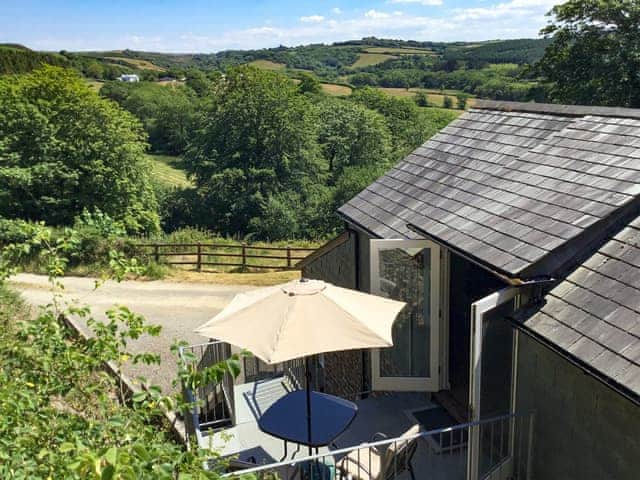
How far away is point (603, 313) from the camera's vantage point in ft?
16.2

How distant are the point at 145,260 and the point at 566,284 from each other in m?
19.1

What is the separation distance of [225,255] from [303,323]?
57.2 ft

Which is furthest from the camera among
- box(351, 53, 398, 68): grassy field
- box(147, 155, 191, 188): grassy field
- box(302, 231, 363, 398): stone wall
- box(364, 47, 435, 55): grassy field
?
box(364, 47, 435, 55): grassy field

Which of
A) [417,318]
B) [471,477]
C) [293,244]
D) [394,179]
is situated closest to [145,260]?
[293,244]

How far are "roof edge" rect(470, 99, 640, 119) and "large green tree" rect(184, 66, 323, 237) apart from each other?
2541 centimetres

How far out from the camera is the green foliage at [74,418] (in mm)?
2844

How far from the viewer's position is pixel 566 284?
5492 mm

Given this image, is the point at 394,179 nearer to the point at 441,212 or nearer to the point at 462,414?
the point at 441,212

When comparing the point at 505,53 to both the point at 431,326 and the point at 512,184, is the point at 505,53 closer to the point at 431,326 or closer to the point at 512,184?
the point at 512,184

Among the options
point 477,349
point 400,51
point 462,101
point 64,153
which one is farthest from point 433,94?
point 477,349

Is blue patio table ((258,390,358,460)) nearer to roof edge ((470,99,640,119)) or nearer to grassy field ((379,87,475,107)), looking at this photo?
roof edge ((470,99,640,119))

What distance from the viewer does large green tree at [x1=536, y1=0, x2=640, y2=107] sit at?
973 inches

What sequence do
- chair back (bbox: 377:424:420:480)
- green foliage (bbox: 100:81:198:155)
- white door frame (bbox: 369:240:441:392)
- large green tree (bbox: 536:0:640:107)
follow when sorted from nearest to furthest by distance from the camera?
chair back (bbox: 377:424:420:480)
white door frame (bbox: 369:240:441:392)
large green tree (bbox: 536:0:640:107)
green foliage (bbox: 100:81:198:155)

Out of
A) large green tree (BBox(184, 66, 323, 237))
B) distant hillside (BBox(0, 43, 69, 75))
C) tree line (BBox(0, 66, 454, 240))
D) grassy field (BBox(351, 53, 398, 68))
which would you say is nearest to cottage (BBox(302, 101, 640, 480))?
tree line (BBox(0, 66, 454, 240))
